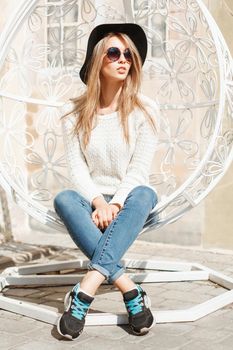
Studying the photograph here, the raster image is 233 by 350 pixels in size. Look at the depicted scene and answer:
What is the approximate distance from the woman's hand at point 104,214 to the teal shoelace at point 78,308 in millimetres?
358

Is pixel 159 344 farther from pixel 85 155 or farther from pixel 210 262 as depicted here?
pixel 210 262

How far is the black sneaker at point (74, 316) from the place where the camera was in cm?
292

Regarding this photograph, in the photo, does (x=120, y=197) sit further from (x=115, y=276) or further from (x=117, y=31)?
(x=117, y=31)

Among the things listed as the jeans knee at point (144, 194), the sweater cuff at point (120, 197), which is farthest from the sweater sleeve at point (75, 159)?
the jeans knee at point (144, 194)

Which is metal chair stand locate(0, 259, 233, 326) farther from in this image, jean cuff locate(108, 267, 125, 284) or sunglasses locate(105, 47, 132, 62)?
sunglasses locate(105, 47, 132, 62)

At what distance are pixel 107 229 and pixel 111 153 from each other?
499mm

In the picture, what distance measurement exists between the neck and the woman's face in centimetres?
7

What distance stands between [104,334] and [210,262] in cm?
173

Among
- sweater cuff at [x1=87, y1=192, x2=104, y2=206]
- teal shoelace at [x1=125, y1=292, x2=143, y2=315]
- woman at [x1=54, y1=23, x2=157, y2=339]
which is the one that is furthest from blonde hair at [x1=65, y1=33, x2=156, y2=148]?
teal shoelace at [x1=125, y1=292, x2=143, y2=315]

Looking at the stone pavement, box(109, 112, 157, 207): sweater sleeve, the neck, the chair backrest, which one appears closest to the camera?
the stone pavement

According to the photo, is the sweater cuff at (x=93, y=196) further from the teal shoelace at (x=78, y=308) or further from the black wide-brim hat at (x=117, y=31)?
the black wide-brim hat at (x=117, y=31)

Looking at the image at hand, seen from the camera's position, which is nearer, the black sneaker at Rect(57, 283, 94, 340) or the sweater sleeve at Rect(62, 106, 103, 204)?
the black sneaker at Rect(57, 283, 94, 340)

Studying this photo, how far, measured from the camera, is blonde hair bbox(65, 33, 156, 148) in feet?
11.1

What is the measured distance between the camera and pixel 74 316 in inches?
116
